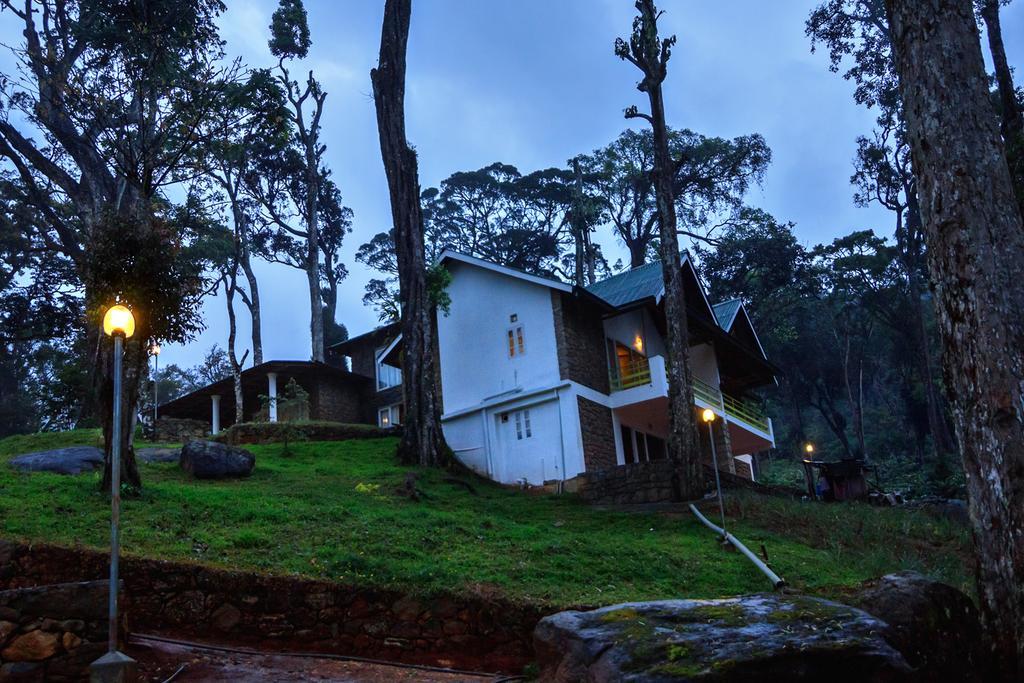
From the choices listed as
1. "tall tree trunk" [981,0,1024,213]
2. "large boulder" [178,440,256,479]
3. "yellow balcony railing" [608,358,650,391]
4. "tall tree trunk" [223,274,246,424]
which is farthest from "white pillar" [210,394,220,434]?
"tall tree trunk" [981,0,1024,213]

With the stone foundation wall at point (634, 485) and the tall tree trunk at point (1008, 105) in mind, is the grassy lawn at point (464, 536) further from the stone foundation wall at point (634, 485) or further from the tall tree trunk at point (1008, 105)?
the tall tree trunk at point (1008, 105)

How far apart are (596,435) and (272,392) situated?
1510 centimetres

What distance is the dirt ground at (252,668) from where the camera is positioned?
844 centimetres

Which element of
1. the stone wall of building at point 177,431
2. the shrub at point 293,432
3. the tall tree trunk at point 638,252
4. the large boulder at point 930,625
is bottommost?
the large boulder at point 930,625

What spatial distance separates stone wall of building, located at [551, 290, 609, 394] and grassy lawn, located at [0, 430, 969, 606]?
5.29 metres

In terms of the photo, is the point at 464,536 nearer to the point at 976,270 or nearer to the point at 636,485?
the point at 636,485

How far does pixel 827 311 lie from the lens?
1911 inches

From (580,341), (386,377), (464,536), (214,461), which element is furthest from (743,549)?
(386,377)

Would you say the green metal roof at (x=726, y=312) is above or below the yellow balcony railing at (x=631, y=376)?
above

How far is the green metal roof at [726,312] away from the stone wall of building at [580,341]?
6.65 metres

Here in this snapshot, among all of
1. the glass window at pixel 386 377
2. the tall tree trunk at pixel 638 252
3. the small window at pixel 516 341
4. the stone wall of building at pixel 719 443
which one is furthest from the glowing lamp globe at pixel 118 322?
the tall tree trunk at pixel 638 252

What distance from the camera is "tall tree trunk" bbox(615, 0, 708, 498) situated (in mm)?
21172

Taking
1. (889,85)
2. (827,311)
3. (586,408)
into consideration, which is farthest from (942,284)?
(827,311)

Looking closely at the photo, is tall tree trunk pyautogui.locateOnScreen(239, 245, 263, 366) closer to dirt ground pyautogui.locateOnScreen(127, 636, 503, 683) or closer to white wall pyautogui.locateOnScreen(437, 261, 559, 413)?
white wall pyautogui.locateOnScreen(437, 261, 559, 413)
